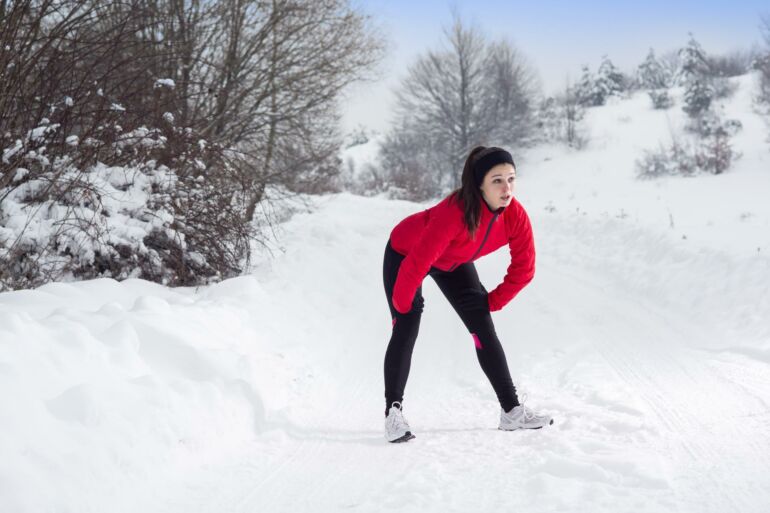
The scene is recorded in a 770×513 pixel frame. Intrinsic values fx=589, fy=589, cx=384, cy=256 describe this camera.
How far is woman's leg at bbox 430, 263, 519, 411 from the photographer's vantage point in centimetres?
331

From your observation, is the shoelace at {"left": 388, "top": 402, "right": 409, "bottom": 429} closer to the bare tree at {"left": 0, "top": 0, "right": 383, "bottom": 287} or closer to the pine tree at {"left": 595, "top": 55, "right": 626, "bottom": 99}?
the bare tree at {"left": 0, "top": 0, "right": 383, "bottom": 287}

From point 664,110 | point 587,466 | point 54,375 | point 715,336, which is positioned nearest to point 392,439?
point 587,466

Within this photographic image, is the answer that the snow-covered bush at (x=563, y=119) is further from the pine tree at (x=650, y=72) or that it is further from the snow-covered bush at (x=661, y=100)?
the pine tree at (x=650, y=72)

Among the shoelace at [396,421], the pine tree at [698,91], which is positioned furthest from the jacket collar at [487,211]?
the pine tree at [698,91]

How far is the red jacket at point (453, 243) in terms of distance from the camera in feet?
9.99

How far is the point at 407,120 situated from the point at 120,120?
2275 cm

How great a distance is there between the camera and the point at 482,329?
3332 mm

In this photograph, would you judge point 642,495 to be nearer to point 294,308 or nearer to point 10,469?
point 10,469

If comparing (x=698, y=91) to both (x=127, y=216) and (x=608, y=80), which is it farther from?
(x=127, y=216)

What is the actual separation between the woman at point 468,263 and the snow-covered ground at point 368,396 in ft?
0.89

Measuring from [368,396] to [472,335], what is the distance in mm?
1252

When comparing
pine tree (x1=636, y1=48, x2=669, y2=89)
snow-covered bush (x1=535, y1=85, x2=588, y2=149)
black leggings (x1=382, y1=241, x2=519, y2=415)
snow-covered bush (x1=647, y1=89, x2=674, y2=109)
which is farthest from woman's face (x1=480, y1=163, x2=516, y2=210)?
pine tree (x1=636, y1=48, x2=669, y2=89)

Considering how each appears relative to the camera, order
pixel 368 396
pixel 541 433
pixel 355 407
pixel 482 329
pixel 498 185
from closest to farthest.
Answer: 1. pixel 498 185
2. pixel 541 433
3. pixel 482 329
4. pixel 355 407
5. pixel 368 396

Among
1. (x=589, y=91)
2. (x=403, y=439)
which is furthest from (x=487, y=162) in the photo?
(x=589, y=91)
